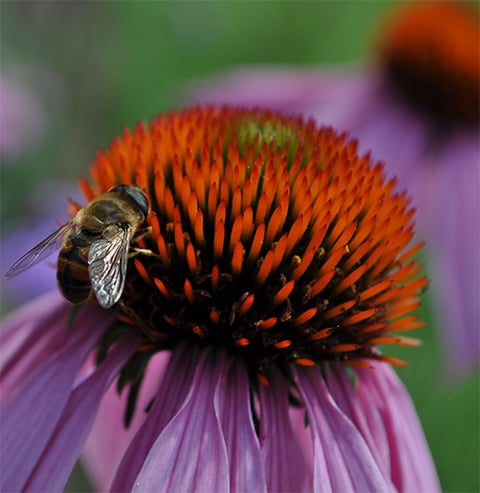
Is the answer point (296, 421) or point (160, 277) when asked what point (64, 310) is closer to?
point (160, 277)

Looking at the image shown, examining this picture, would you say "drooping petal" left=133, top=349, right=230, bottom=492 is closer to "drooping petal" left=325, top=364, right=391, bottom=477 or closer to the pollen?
the pollen

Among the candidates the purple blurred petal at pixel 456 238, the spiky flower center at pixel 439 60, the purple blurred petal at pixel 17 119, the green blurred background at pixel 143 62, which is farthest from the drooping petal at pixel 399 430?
the purple blurred petal at pixel 17 119

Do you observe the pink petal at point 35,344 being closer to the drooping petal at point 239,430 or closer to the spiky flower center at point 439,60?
the drooping petal at point 239,430

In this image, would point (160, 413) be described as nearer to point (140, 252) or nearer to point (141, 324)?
point (141, 324)

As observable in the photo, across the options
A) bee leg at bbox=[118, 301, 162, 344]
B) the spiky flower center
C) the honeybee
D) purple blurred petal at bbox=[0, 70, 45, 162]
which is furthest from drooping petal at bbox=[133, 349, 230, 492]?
purple blurred petal at bbox=[0, 70, 45, 162]

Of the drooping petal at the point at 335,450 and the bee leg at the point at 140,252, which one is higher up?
the bee leg at the point at 140,252

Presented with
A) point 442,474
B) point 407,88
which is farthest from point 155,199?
point 442,474
